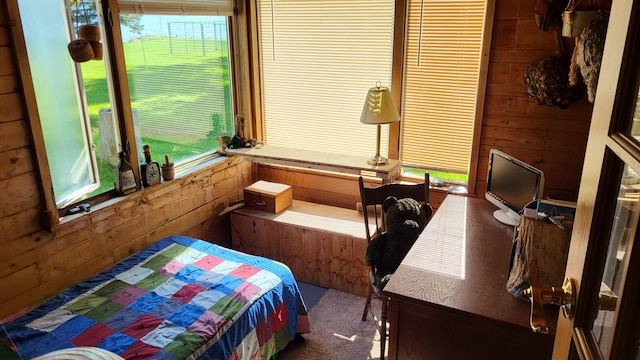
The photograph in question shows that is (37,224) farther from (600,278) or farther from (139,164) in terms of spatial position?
(600,278)

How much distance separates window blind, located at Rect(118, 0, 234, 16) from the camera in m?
2.58

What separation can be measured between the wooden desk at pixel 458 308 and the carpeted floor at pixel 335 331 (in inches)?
31.5

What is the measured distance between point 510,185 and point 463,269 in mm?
714

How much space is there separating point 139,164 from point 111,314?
1011 mm

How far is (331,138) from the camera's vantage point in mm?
3414

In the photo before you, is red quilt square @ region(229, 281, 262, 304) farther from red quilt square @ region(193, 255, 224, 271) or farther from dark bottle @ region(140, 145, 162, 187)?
dark bottle @ region(140, 145, 162, 187)

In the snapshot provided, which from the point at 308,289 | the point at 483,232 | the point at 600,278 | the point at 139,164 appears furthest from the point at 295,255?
the point at 600,278

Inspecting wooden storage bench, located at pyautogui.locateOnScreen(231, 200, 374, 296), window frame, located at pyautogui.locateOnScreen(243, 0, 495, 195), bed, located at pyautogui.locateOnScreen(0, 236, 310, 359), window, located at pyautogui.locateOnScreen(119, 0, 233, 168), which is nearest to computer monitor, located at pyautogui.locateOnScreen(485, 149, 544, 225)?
window frame, located at pyautogui.locateOnScreen(243, 0, 495, 195)

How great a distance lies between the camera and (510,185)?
238cm

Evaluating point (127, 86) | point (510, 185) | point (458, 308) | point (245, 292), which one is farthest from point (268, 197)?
point (458, 308)

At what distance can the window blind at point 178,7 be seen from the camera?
2.58 metres

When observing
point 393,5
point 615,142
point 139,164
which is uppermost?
point 393,5

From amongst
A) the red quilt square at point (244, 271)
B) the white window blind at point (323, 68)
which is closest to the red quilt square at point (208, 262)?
the red quilt square at point (244, 271)

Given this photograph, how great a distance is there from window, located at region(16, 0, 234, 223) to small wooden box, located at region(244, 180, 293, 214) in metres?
0.44
